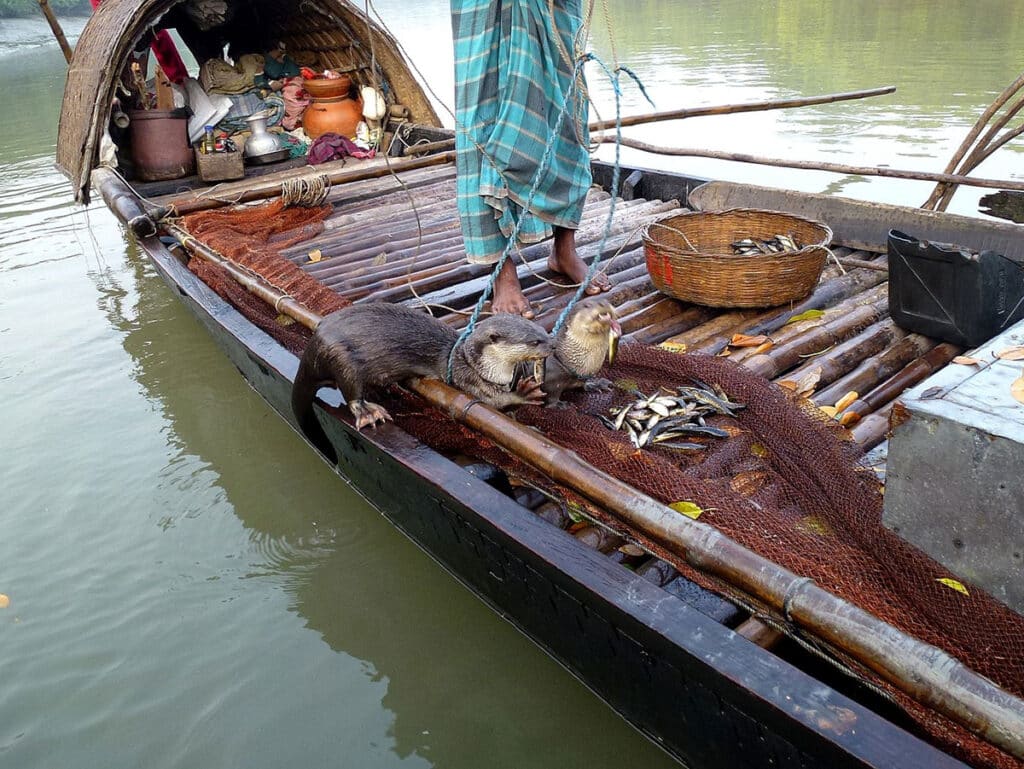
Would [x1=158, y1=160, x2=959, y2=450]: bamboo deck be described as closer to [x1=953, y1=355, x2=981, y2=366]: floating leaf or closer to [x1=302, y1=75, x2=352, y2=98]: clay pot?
[x1=953, y1=355, x2=981, y2=366]: floating leaf

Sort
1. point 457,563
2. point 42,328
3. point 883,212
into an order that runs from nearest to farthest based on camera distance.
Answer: point 457,563 < point 883,212 < point 42,328

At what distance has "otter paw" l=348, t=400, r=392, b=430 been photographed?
108 inches

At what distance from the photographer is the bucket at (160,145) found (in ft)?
21.2

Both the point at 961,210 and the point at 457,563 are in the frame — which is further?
the point at 961,210

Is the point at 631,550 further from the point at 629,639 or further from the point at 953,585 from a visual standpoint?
the point at 953,585

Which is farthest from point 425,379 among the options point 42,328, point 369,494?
point 42,328

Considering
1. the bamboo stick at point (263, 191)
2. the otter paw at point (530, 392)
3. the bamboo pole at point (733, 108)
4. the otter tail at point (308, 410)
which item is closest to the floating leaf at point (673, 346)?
the otter paw at point (530, 392)

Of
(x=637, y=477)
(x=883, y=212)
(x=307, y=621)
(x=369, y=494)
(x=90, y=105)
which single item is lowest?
(x=307, y=621)

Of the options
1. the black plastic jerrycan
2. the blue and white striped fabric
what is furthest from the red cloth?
the black plastic jerrycan

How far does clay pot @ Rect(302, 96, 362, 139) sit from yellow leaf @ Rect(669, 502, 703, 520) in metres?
6.29

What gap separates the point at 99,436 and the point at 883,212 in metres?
4.44

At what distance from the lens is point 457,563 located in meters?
2.59

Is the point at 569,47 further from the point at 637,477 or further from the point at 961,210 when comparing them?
the point at 961,210

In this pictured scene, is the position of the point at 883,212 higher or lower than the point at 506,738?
higher
